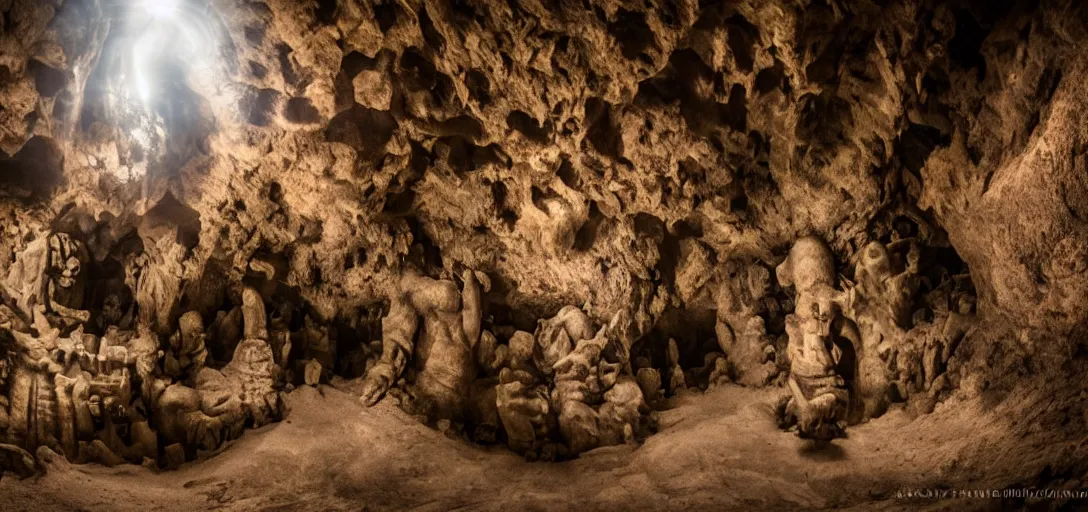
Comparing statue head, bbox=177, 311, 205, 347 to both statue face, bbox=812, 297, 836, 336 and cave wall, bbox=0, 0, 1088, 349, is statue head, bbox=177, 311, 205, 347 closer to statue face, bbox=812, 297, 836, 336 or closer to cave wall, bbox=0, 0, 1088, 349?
cave wall, bbox=0, 0, 1088, 349

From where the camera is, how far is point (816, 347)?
24.4ft

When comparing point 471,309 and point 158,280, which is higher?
point 158,280

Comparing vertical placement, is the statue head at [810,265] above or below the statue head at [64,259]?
below

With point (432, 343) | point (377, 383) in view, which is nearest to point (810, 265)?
point (432, 343)

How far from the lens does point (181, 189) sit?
8.09 m

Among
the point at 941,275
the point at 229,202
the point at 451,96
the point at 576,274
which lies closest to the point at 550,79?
the point at 451,96

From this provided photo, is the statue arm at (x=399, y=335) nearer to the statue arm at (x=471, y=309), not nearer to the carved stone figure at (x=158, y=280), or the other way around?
the statue arm at (x=471, y=309)

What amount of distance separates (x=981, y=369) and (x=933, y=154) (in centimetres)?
185

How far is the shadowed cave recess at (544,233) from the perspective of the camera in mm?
6504

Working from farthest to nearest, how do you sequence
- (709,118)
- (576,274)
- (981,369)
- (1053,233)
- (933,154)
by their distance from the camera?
(576,274), (709,118), (933,154), (981,369), (1053,233)

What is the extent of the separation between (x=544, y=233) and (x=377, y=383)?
2.24 metres

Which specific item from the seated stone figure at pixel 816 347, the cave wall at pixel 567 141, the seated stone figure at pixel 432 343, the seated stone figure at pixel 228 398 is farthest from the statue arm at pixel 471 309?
the seated stone figure at pixel 816 347

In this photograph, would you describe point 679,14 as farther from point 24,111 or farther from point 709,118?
point 24,111

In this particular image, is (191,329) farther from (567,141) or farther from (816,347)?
(816,347)
